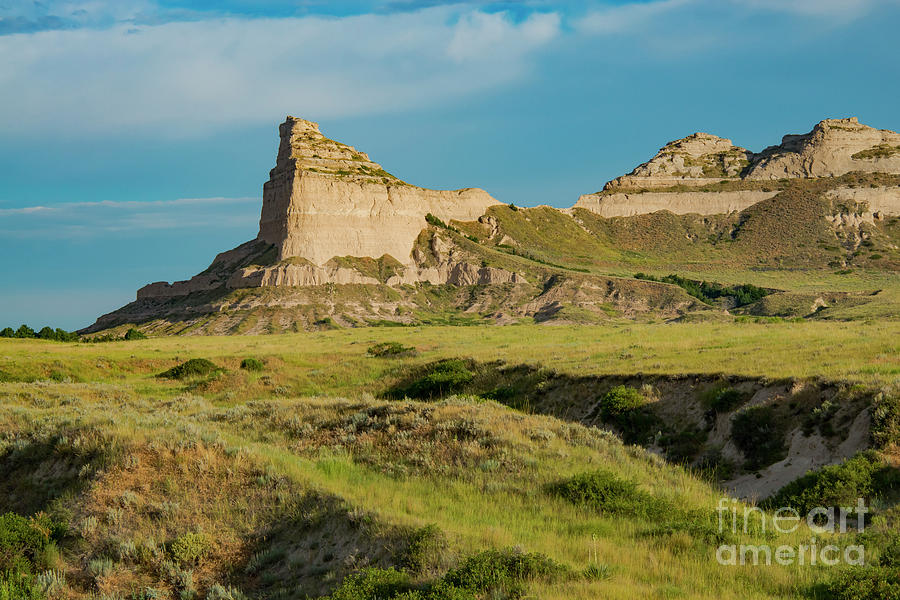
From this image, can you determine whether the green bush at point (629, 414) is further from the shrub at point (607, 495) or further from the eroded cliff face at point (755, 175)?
the eroded cliff face at point (755, 175)

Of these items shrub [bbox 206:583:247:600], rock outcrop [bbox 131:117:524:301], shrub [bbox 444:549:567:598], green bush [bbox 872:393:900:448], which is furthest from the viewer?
rock outcrop [bbox 131:117:524:301]

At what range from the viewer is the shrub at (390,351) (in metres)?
36.5

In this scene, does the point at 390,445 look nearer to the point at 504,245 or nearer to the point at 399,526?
the point at 399,526

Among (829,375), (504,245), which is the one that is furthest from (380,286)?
(829,375)

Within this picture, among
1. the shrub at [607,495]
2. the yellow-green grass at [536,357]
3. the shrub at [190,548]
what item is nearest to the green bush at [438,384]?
the yellow-green grass at [536,357]

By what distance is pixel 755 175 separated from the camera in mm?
185875

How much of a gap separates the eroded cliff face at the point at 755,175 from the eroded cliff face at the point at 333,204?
170ft

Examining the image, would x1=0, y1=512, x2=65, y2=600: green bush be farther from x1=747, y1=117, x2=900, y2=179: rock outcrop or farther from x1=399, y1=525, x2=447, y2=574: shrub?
x1=747, y1=117, x2=900, y2=179: rock outcrop

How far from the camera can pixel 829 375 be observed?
16094 mm

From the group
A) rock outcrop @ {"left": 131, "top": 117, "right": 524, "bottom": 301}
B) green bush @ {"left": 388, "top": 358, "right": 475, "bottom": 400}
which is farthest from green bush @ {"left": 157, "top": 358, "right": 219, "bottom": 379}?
rock outcrop @ {"left": 131, "top": 117, "right": 524, "bottom": 301}

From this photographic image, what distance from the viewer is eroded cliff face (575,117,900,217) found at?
17712 cm

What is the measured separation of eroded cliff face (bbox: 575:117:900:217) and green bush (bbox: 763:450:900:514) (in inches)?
6731

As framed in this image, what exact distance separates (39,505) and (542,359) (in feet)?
59.8

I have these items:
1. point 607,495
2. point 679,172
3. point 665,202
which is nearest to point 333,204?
point 665,202
